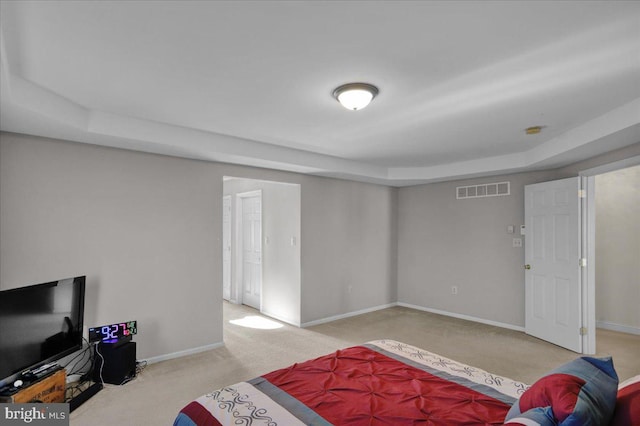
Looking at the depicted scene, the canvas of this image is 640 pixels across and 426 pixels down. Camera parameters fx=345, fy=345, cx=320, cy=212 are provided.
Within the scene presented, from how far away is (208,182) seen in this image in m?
4.23

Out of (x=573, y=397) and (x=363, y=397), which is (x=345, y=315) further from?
(x=573, y=397)

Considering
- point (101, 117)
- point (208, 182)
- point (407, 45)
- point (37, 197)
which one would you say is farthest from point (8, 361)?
point (407, 45)

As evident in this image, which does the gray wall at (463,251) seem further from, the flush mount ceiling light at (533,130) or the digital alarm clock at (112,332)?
the digital alarm clock at (112,332)

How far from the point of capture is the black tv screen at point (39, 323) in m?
2.44

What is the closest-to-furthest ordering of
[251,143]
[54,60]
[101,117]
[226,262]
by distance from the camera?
1. [54,60]
2. [101,117]
3. [251,143]
4. [226,262]

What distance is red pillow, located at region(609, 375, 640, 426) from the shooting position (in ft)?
4.03

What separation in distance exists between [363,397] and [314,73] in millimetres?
2018

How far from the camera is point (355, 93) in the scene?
2.57 m

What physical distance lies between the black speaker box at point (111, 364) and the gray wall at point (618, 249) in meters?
6.15

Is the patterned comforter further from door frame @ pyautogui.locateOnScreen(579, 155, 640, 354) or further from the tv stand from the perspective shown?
door frame @ pyautogui.locateOnScreen(579, 155, 640, 354)

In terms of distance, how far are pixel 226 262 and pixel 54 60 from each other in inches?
210

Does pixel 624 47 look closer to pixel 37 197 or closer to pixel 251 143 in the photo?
pixel 251 143

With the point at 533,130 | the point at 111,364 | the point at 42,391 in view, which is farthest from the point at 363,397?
the point at 533,130

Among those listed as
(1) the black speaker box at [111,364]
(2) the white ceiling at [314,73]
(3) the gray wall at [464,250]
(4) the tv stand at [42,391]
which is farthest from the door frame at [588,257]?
(4) the tv stand at [42,391]
